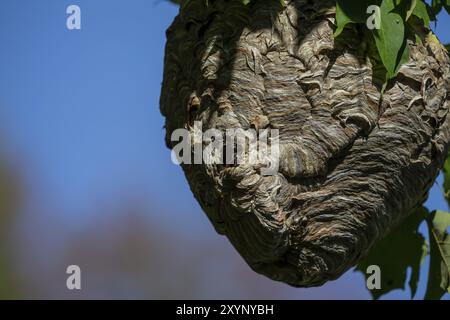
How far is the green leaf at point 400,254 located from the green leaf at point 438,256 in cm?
4

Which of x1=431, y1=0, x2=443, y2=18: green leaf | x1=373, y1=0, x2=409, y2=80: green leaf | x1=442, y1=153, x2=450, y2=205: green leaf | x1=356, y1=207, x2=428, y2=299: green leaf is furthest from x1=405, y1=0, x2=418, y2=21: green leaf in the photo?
x1=356, y1=207, x2=428, y2=299: green leaf

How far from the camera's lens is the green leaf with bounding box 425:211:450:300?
3.73 meters

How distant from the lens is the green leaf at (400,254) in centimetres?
378

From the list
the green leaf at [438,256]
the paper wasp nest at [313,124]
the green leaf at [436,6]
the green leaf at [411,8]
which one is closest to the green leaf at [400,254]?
the green leaf at [438,256]

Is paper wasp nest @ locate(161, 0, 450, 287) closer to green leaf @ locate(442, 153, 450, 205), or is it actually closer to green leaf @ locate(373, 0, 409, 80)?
green leaf @ locate(373, 0, 409, 80)

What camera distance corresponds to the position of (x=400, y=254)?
12.5 feet

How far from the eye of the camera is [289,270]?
3.30 meters

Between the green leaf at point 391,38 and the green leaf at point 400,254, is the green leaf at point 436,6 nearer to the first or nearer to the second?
the green leaf at point 391,38

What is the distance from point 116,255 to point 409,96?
5258 mm

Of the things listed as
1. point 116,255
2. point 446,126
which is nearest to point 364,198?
point 446,126

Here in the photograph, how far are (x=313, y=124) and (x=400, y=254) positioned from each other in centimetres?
78

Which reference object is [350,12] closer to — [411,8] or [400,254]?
[411,8]

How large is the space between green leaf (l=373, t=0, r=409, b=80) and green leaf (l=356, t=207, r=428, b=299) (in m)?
0.79

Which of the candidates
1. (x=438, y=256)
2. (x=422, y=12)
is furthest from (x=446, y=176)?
(x=422, y=12)
